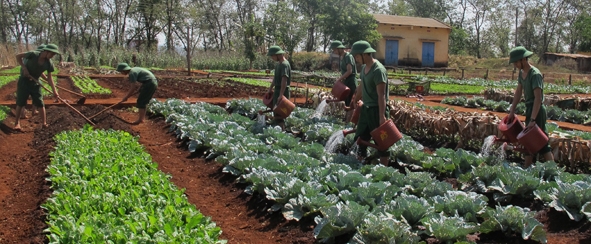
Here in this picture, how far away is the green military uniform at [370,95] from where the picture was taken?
20.3 ft

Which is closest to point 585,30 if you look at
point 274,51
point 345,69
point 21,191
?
point 345,69

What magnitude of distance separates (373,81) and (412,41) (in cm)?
3556

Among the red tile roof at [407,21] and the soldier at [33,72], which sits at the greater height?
the red tile roof at [407,21]

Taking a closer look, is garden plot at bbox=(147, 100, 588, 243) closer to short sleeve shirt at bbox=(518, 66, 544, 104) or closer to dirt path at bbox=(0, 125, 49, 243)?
short sleeve shirt at bbox=(518, 66, 544, 104)

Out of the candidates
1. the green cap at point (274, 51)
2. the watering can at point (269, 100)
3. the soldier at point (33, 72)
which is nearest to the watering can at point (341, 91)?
the green cap at point (274, 51)

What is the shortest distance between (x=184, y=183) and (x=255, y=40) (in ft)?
105

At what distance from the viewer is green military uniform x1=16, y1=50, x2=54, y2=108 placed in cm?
933

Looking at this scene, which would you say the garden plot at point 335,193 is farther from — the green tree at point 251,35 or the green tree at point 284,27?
the green tree at point 284,27

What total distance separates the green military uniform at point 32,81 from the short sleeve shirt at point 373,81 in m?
6.00

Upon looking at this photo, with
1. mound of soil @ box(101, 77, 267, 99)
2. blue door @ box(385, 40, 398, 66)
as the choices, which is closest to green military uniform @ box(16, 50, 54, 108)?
mound of soil @ box(101, 77, 267, 99)

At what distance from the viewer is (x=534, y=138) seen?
629 cm

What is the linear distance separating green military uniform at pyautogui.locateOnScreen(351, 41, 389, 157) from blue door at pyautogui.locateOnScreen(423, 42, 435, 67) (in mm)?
35884

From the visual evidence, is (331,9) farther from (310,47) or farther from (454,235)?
(454,235)

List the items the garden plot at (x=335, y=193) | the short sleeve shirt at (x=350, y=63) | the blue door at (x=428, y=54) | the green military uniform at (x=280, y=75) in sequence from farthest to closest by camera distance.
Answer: the blue door at (x=428, y=54), the short sleeve shirt at (x=350, y=63), the green military uniform at (x=280, y=75), the garden plot at (x=335, y=193)
